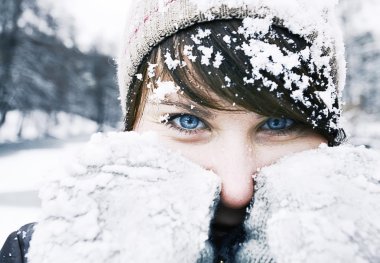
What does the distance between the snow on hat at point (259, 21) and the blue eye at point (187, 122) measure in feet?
0.81

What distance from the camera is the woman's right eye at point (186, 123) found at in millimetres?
1001

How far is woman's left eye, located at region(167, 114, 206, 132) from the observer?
100cm

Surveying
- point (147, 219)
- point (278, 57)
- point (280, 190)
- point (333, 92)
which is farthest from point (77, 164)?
point (333, 92)

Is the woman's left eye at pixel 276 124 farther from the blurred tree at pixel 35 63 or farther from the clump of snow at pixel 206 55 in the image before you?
the blurred tree at pixel 35 63

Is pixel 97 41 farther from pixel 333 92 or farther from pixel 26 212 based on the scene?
pixel 333 92

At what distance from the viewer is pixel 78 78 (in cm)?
2348

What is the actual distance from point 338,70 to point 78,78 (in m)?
23.9

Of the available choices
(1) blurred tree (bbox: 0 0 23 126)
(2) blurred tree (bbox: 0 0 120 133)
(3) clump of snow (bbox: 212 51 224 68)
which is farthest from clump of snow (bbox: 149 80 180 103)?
(1) blurred tree (bbox: 0 0 23 126)

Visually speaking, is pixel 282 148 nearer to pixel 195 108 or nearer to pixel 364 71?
pixel 195 108

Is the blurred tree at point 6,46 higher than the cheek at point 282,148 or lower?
higher

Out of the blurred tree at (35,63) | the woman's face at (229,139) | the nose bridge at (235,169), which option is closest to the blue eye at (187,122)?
the woman's face at (229,139)

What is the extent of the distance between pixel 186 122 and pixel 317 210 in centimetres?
44

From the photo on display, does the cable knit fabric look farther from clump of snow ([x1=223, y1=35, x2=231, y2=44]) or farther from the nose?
clump of snow ([x1=223, y1=35, x2=231, y2=44])

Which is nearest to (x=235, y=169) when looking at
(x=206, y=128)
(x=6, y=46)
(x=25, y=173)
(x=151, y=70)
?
(x=206, y=128)
